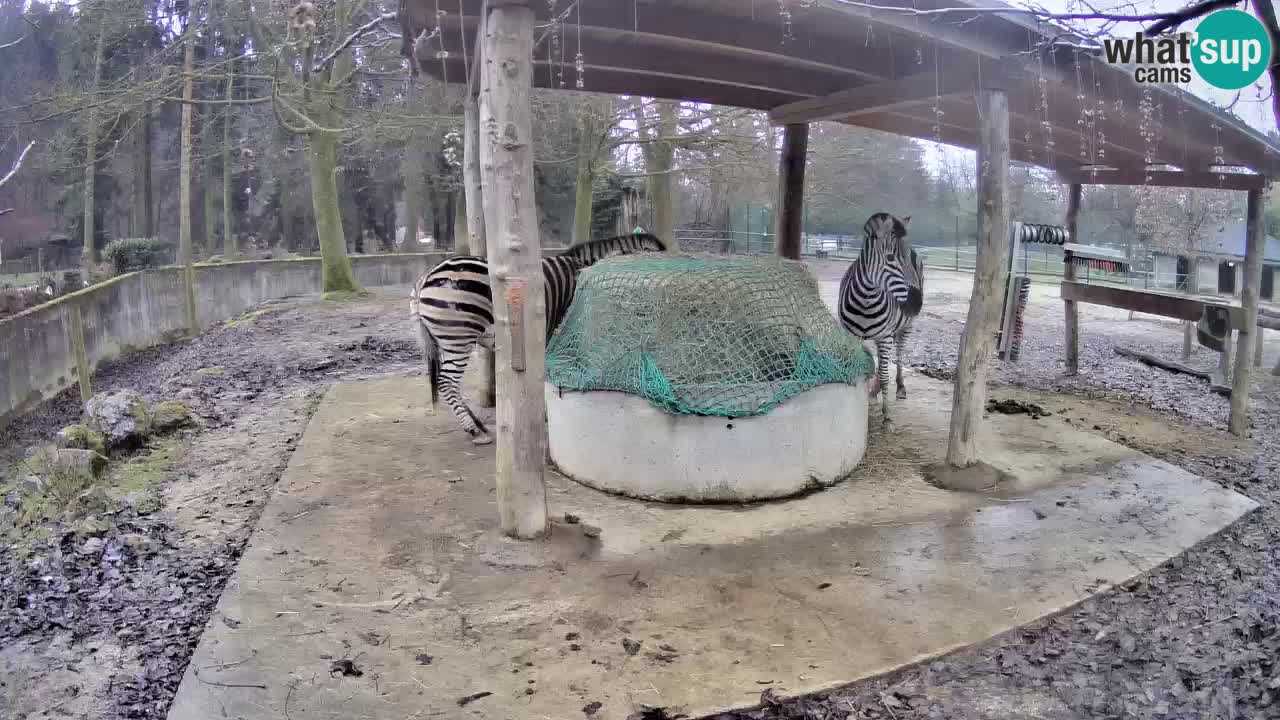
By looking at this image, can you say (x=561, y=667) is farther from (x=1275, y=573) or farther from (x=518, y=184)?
(x=1275, y=573)

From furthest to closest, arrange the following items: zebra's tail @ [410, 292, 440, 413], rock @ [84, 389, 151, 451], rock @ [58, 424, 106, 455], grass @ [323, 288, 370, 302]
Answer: grass @ [323, 288, 370, 302], zebra's tail @ [410, 292, 440, 413], rock @ [84, 389, 151, 451], rock @ [58, 424, 106, 455]

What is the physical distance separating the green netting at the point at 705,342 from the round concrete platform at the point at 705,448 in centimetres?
9

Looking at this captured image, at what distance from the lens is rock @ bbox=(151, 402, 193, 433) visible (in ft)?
22.3

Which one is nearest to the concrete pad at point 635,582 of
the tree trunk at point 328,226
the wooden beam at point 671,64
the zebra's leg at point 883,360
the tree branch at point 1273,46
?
the zebra's leg at point 883,360

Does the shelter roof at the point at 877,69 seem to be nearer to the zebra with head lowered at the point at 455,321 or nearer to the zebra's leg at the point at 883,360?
the zebra with head lowered at the point at 455,321

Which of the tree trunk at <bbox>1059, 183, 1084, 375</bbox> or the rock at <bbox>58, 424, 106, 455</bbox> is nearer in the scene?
the rock at <bbox>58, 424, 106, 455</bbox>

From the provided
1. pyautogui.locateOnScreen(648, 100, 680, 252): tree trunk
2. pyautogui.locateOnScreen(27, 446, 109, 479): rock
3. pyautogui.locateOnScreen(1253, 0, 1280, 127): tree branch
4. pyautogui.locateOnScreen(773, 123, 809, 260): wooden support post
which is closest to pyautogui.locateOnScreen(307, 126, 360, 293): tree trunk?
pyautogui.locateOnScreen(648, 100, 680, 252): tree trunk

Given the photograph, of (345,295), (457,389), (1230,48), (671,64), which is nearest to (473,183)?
(457,389)

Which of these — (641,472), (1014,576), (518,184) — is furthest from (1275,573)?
(518,184)

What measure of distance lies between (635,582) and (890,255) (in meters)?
4.54

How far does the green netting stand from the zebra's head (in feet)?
5.42

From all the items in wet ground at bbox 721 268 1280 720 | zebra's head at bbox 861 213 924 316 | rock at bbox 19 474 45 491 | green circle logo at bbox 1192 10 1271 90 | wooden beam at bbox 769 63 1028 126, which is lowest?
wet ground at bbox 721 268 1280 720

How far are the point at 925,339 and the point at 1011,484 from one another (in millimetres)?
7146

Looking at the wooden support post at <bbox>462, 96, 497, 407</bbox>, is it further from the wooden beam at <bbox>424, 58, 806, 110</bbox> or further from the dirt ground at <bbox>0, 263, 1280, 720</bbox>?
the dirt ground at <bbox>0, 263, 1280, 720</bbox>
